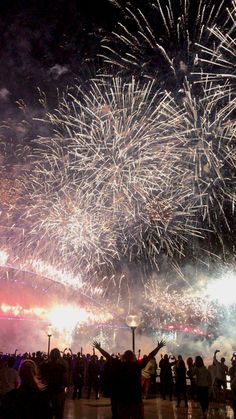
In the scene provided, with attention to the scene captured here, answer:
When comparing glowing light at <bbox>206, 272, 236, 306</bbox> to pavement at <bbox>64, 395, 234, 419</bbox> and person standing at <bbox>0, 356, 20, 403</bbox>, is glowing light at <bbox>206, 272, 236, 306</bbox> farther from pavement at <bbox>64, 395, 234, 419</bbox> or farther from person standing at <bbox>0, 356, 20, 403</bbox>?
person standing at <bbox>0, 356, 20, 403</bbox>

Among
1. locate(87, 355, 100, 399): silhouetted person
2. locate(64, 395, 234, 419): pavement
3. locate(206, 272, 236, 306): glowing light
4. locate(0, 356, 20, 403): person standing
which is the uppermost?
locate(206, 272, 236, 306): glowing light

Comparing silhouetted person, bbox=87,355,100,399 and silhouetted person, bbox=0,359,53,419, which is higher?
silhouetted person, bbox=0,359,53,419

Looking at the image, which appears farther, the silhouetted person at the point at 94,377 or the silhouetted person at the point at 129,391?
the silhouetted person at the point at 94,377

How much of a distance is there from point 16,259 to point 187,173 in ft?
60.6

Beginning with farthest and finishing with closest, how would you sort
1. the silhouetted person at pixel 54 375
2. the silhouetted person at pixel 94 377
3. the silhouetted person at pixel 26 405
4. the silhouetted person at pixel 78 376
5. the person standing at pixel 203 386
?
the silhouetted person at pixel 94 377, the silhouetted person at pixel 78 376, the person standing at pixel 203 386, the silhouetted person at pixel 54 375, the silhouetted person at pixel 26 405

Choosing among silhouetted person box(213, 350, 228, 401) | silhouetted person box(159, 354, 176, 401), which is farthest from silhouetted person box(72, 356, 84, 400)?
silhouetted person box(213, 350, 228, 401)

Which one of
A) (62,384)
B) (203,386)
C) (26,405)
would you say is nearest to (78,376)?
(203,386)

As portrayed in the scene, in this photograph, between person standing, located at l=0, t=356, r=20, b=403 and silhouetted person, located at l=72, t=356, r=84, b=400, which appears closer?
person standing, located at l=0, t=356, r=20, b=403

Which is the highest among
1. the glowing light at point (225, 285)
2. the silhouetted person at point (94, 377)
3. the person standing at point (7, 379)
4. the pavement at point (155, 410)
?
the glowing light at point (225, 285)

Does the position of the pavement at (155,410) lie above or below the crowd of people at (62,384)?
below

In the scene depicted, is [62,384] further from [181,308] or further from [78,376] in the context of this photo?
[181,308]

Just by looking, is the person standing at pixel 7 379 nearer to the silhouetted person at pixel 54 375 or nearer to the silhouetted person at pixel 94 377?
the silhouetted person at pixel 54 375

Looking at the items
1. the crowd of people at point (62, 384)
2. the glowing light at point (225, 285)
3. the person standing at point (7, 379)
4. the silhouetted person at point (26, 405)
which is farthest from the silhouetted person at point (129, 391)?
the glowing light at point (225, 285)

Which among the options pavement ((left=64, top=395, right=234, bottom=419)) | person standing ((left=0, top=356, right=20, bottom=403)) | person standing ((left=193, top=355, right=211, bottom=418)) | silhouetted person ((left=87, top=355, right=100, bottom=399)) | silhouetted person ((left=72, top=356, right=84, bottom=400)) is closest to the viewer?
person standing ((left=0, top=356, right=20, bottom=403))
